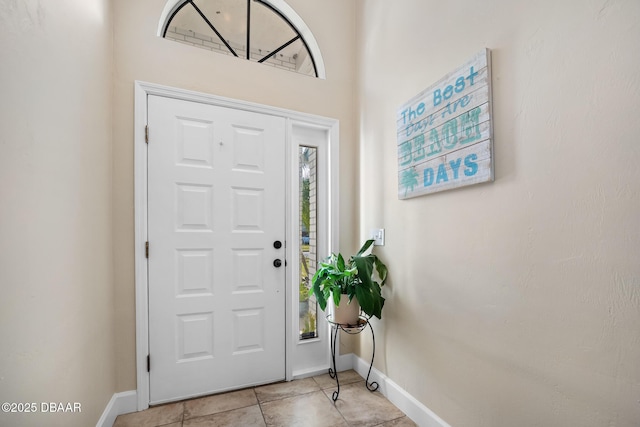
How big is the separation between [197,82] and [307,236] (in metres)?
1.33

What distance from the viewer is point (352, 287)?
1912 mm

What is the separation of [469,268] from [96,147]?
1.99m

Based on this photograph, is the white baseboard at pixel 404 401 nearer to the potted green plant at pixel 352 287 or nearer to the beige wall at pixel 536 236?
the beige wall at pixel 536 236

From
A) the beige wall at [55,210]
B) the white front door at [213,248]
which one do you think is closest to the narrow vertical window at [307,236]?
the white front door at [213,248]

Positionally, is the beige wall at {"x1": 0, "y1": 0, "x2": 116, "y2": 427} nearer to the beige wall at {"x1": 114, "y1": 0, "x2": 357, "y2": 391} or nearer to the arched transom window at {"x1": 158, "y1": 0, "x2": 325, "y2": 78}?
the beige wall at {"x1": 114, "y1": 0, "x2": 357, "y2": 391}

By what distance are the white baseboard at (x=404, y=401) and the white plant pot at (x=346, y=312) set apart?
454mm

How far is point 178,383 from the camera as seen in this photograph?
1933mm

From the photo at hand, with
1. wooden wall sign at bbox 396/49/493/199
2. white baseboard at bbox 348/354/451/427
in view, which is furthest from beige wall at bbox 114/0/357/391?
white baseboard at bbox 348/354/451/427

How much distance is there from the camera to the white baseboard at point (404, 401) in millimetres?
1634

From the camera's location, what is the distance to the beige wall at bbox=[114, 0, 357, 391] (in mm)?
1837

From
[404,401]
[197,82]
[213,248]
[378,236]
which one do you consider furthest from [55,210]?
[404,401]

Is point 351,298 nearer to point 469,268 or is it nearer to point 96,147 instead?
point 469,268

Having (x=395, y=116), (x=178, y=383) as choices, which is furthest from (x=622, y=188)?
(x=178, y=383)

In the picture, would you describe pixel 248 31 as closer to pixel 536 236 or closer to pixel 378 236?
pixel 378 236
